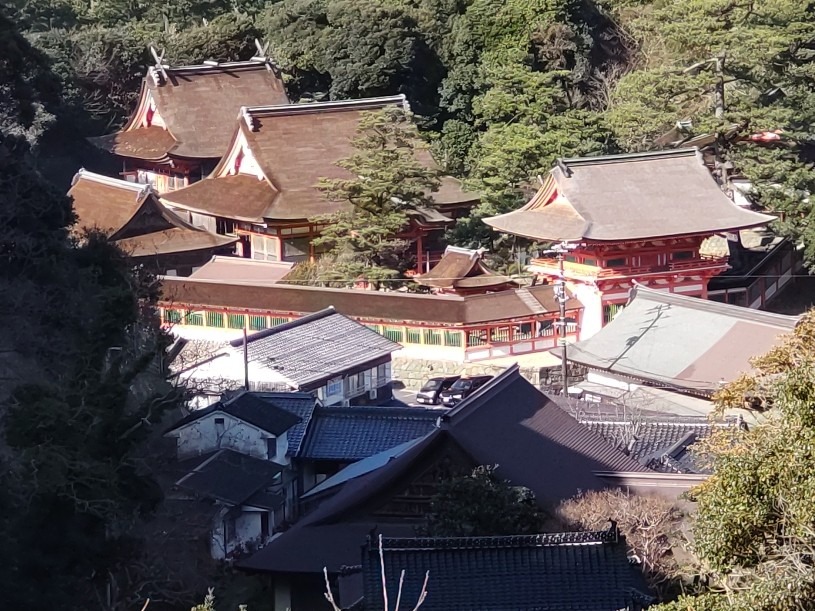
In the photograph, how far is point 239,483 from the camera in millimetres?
11664

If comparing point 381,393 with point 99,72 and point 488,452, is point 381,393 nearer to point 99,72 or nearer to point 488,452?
point 488,452

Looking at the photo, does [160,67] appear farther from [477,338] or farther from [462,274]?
[477,338]

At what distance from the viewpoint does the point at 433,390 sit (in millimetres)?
17688

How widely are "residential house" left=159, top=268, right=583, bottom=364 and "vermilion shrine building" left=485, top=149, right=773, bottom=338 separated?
0.73 meters

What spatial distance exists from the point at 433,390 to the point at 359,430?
4.43 m

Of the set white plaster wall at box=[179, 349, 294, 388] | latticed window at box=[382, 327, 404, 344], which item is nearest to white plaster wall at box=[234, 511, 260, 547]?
white plaster wall at box=[179, 349, 294, 388]

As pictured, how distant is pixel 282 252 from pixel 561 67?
912cm

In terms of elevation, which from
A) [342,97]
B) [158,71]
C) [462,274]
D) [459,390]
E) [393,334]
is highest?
[158,71]

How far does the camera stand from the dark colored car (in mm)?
17516

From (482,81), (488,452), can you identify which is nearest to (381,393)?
(488,452)

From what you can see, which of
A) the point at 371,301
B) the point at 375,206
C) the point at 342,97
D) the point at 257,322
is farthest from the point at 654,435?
the point at 342,97

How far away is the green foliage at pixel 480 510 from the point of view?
9.12 metres

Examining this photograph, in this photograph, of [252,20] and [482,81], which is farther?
[252,20]

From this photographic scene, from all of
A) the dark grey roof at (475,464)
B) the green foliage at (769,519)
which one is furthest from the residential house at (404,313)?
the green foliage at (769,519)
